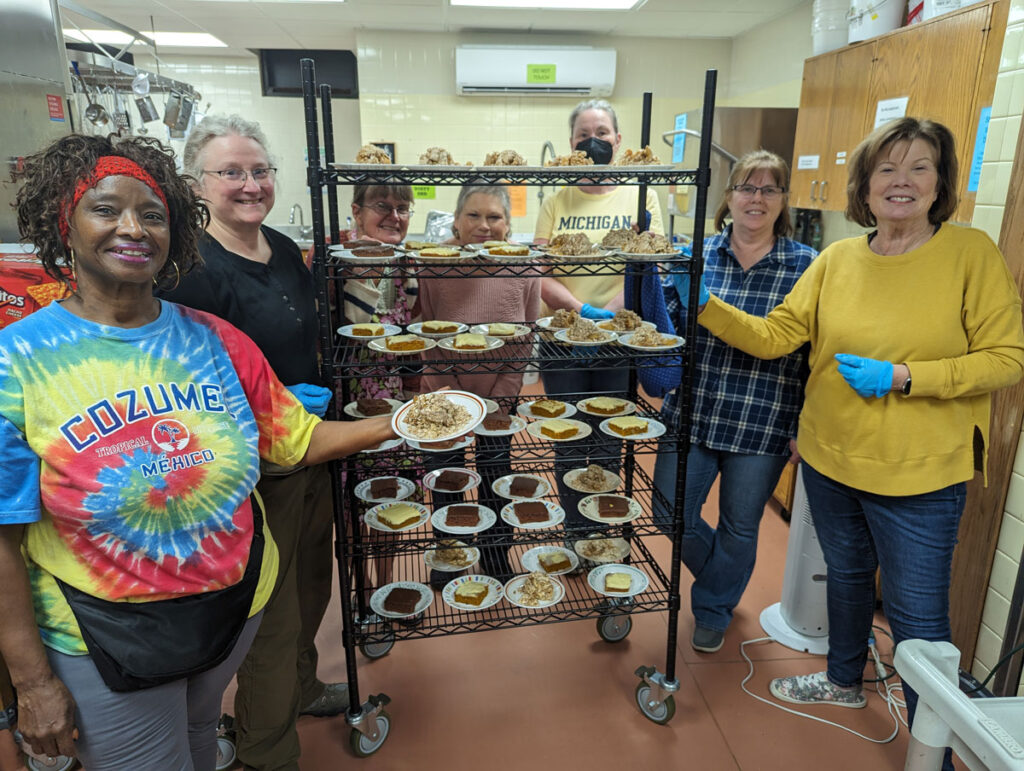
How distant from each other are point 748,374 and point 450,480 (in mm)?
1125

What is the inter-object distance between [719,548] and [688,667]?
483mm

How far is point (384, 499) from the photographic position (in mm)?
2244

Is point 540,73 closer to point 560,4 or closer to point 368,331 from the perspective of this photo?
point 560,4

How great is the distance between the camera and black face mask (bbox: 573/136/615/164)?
3064mm

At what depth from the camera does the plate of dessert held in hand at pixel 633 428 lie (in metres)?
2.12

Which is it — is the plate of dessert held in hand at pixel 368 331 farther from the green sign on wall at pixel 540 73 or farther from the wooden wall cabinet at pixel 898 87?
the green sign on wall at pixel 540 73

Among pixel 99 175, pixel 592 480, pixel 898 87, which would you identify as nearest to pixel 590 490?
pixel 592 480

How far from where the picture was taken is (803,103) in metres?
3.63

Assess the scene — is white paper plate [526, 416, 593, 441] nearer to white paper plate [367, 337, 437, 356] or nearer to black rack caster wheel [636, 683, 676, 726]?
white paper plate [367, 337, 437, 356]

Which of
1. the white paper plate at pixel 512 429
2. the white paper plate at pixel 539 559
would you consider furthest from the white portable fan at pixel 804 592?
the white paper plate at pixel 512 429

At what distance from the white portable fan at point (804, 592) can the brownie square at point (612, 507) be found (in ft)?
2.58

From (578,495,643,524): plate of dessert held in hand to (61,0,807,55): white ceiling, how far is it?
A: 3.99 metres

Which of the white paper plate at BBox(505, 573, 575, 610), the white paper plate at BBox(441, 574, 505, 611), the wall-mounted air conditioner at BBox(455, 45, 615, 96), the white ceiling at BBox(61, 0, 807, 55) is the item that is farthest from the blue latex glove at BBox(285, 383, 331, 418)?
the wall-mounted air conditioner at BBox(455, 45, 615, 96)

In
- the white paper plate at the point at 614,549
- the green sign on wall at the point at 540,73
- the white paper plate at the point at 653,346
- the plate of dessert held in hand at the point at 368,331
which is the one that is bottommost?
the white paper plate at the point at 614,549
